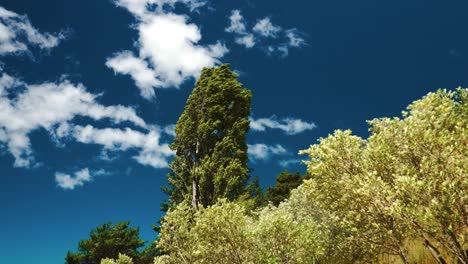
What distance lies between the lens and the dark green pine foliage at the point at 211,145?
34.9 metres

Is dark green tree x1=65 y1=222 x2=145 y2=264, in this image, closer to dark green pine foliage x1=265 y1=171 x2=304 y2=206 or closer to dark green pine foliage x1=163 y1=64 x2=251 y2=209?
dark green pine foliage x1=265 y1=171 x2=304 y2=206

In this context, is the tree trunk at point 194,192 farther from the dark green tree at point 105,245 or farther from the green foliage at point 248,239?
the dark green tree at point 105,245

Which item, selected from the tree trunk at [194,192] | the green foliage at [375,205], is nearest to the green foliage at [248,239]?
the green foliage at [375,205]

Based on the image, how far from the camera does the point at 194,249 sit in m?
20.0

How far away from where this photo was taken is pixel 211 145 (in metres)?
36.5

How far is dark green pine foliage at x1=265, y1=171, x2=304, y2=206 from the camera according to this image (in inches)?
2717

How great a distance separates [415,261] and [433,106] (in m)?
9.09

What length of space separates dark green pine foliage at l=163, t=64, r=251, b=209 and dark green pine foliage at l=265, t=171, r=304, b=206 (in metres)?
33.0

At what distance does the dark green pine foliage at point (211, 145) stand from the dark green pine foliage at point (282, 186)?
32956mm

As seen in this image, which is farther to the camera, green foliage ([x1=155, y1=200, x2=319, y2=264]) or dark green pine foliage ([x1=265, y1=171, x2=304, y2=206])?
dark green pine foliage ([x1=265, y1=171, x2=304, y2=206])

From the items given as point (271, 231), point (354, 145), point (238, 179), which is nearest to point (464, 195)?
point (354, 145)

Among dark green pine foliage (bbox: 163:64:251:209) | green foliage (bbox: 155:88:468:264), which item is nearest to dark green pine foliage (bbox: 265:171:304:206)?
dark green pine foliage (bbox: 163:64:251:209)

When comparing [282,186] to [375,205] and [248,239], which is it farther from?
[375,205]

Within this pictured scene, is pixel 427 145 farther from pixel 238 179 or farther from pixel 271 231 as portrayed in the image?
pixel 238 179
